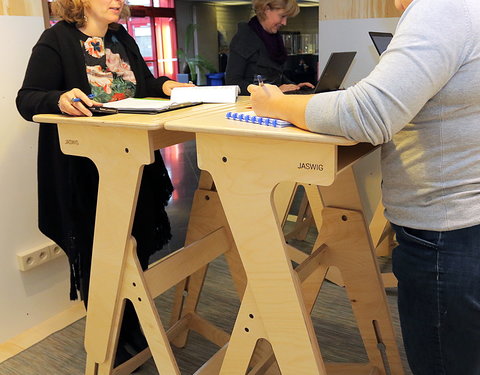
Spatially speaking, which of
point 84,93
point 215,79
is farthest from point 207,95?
point 215,79

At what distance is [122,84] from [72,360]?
1020 millimetres

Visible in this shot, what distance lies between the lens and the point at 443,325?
977 mm

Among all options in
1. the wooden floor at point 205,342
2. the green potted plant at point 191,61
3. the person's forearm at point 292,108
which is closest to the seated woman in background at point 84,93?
the wooden floor at point 205,342

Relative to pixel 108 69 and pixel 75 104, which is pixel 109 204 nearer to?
pixel 75 104

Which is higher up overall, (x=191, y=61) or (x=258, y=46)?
(x=258, y=46)

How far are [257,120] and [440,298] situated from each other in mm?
497

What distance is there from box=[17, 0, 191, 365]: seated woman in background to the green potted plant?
299 inches

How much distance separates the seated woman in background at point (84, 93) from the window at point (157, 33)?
24.5 feet

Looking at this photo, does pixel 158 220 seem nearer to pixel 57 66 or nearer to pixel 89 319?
pixel 89 319

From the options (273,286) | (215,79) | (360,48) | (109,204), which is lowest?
(215,79)

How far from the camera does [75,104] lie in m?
1.20

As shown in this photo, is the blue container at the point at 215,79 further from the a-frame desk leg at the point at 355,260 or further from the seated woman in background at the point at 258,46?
the a-frame desk leg at the point at 355,260

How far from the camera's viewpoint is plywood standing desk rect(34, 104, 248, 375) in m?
1.15

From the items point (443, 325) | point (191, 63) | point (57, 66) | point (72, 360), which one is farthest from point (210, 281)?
point (191, 63)
